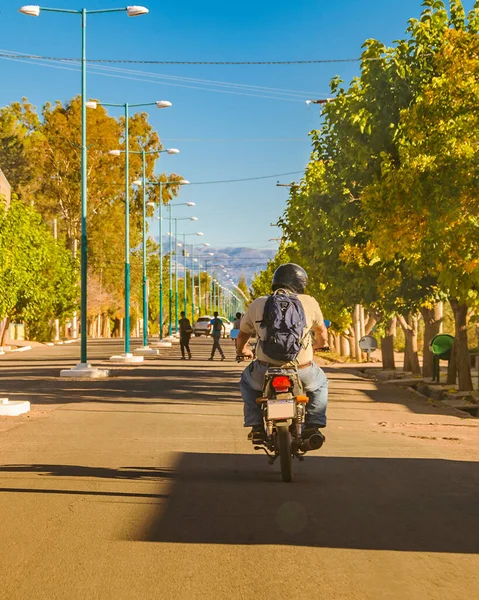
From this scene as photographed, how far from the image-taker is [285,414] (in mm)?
10500

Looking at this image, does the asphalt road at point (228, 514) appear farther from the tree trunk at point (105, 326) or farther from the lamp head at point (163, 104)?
the tree trunk at point (105, 326)

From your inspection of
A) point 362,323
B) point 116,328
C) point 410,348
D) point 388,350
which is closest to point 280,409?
point 410,348

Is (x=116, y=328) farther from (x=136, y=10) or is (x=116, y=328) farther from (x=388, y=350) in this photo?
(x=136, y=10)

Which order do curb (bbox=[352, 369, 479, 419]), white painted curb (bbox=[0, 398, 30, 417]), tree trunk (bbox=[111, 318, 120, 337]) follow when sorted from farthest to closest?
tree trunk (bbox=[111, 318, 120, 337])
curb (bbox=[352, 369, 479, 419])
white painted curb (bbox=[0, 398, 30, 417])

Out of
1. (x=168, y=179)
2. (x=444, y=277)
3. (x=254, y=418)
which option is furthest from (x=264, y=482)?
(x=168, y=179)

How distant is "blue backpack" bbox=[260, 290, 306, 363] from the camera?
10.6m

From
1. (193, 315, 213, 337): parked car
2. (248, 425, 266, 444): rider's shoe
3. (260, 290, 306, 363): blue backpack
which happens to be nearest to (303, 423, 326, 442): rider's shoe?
(248, 425, 266, 444): rider's shoe

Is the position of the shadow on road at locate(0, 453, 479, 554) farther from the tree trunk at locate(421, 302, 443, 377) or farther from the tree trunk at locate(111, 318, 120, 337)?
the tree trunk at locate(111, 318, 120, 337)

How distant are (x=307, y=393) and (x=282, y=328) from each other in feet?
2.60

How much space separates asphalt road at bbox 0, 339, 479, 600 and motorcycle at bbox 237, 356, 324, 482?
1.11 ft

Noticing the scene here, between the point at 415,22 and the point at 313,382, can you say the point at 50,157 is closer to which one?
the point at 415,22

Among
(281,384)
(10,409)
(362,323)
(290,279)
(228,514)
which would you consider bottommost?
(228,514)

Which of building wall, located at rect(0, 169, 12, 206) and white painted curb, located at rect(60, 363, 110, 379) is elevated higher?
building wall, located at rect(0, 169, 12, 206)

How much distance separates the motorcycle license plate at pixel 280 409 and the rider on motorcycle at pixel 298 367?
0.44 m
